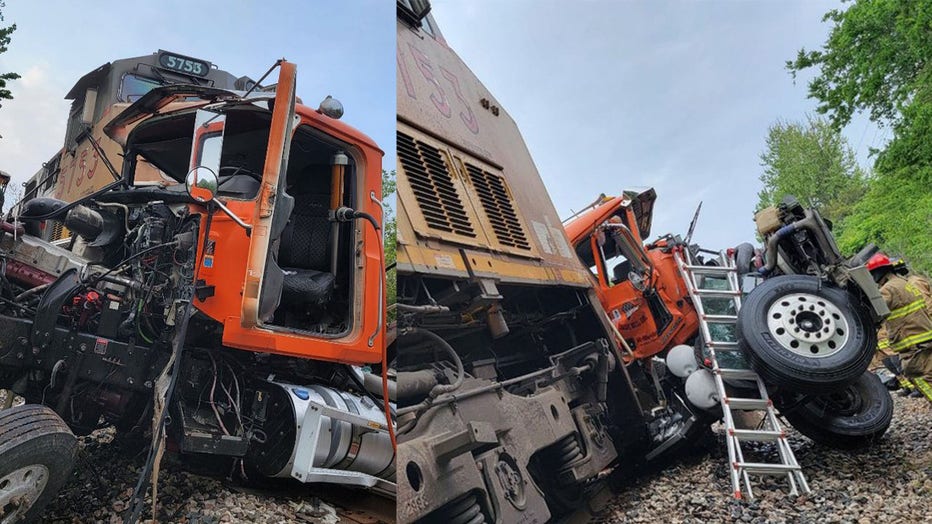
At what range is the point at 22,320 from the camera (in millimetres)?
2170

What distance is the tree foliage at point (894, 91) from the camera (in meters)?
5.55

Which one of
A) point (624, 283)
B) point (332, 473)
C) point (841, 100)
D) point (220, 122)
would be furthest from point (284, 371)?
point (841, 100)

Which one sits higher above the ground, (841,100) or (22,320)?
(841,100)

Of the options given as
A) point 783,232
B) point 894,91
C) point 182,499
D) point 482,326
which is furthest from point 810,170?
point 894,91

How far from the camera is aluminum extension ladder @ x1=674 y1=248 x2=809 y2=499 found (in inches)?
84.4

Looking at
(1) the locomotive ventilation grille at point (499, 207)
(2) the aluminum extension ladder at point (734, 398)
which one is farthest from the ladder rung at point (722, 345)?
(1) the locomotive ventilation grille at point (499, 207)

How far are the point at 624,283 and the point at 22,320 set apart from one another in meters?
2.76

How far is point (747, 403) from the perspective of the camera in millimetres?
2398

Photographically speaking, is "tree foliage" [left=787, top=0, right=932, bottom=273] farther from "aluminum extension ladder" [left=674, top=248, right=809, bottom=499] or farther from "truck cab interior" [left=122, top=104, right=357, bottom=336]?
"truck cab interior" [left=122, top=104, right=357, bottom=336]

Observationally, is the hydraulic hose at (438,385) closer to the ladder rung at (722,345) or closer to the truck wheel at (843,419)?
the ladder rung at (722,345)

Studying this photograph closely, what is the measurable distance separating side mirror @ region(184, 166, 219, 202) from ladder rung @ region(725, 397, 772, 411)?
2.10 meters

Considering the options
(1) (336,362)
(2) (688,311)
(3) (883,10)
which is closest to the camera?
(1) (336,362)

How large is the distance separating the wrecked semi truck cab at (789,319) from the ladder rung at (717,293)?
0.09 feet

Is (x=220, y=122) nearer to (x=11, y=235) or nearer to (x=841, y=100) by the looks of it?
(x=11, y=235)
